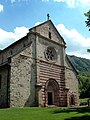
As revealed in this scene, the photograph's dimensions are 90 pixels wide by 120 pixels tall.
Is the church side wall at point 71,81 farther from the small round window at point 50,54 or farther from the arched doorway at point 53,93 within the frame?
the small round window at point 50,54

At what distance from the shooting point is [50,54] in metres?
33.5

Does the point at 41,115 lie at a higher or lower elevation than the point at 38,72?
lower

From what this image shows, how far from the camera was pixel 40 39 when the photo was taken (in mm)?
31688

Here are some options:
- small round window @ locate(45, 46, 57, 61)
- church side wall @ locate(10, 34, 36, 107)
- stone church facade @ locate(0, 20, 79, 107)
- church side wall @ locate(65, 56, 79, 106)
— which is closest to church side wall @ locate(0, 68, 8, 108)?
stone church facade @ locate(0, 20, 79, 107)

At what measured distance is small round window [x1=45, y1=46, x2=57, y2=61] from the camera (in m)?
32.6

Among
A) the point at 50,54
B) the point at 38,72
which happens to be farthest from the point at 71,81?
the point at 38,72

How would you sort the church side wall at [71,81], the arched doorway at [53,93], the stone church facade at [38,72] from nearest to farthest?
the stone church facade at [38,72], the arched doorway at [53,93], the church side wall at [71,81]

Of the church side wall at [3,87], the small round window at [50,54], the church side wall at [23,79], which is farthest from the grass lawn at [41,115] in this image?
the small round window at [50,54]

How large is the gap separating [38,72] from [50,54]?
5.13 m

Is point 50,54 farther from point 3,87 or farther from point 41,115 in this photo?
point 41,115

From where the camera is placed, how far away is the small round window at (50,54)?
32.6 meters

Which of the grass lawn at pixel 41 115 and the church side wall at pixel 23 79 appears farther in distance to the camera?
the church side wall at pixel 23 79

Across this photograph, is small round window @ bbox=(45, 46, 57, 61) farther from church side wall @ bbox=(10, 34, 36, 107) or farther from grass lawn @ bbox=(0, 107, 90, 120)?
grass lawn @ bbox=(0, 107, 90, 120)

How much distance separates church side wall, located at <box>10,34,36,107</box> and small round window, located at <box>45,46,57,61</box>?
137 inches
